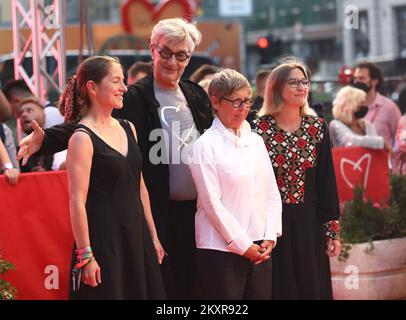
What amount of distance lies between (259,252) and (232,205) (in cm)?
29

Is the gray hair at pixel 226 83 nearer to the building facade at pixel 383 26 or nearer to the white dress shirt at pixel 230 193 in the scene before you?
the white dress shirt at pixel 230 193

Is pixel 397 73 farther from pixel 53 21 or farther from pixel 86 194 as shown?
pixel 86 194

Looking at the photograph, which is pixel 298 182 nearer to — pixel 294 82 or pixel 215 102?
pixel 294 82

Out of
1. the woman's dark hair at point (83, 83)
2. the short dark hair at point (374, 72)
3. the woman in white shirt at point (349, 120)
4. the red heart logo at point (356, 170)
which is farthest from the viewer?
the short dark hair at point (374, 72)

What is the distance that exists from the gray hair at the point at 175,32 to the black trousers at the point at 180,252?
0.93 meters

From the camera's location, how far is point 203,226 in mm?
5305

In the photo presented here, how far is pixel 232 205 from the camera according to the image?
5262 millimetres

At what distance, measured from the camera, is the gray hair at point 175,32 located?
17.8ft

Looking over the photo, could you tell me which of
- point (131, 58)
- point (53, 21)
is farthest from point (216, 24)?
point (53, 21)

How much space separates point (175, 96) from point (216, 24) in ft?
71.5

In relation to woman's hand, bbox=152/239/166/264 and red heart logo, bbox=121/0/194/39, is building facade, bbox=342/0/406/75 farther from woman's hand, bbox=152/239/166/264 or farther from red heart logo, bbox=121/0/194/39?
woman's hand, bbox=152/239/166/264

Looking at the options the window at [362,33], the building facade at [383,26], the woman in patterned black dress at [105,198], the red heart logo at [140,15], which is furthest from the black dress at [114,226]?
the building facade at [383,26]

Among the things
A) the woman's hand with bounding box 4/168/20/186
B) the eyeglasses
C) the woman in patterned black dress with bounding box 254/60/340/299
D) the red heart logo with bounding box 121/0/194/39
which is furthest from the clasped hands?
the red heart logo with bounding box 121/0/194/39
